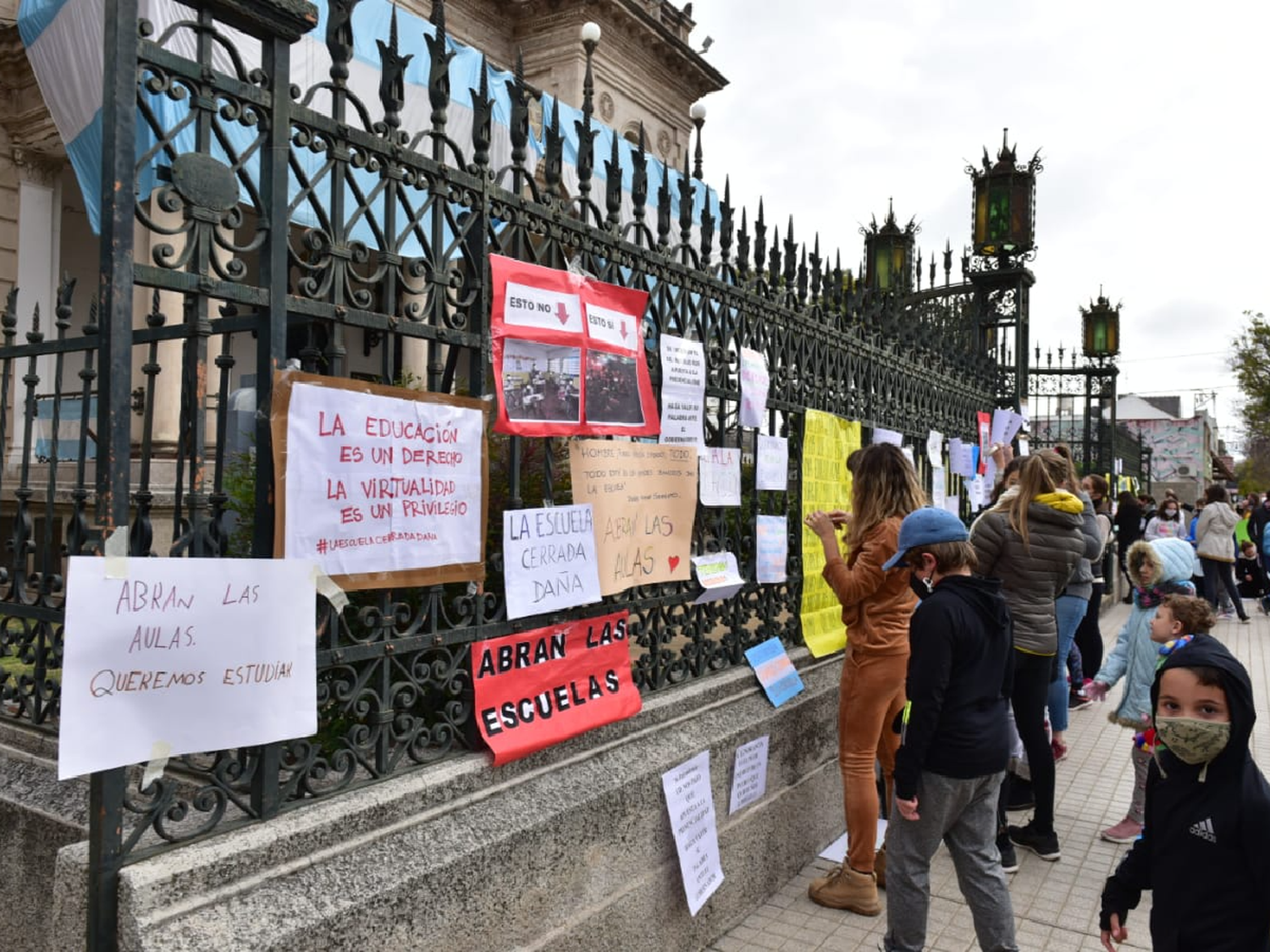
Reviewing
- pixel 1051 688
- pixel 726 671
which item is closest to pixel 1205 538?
pixel 1051 688

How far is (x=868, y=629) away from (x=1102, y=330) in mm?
13573

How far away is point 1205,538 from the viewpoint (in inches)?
520

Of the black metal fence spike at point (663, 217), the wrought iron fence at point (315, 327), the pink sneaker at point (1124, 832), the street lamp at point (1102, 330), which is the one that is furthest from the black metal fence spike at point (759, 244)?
the street lamp at point (1102, 330)

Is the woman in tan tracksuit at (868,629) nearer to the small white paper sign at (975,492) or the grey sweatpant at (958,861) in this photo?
the grey sweatpant at (958,861)

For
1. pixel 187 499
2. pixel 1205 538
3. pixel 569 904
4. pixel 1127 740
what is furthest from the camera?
pixel 1205 538

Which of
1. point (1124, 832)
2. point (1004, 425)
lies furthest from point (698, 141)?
point (1004, 425)

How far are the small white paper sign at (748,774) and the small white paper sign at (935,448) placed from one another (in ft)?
12.6

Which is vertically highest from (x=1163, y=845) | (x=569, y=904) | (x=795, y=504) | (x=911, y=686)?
(x=795, y=504)

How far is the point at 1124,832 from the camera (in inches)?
212

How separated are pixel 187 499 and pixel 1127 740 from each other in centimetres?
737

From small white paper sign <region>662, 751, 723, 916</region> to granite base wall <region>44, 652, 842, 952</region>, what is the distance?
0.04m

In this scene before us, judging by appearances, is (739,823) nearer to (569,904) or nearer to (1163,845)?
(569,904)

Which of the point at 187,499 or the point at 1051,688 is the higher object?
the point at 187,499

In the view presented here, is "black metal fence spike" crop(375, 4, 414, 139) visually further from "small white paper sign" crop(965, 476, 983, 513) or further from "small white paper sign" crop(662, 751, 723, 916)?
"small white paper sign" crop(965, 476, 983, 513)
